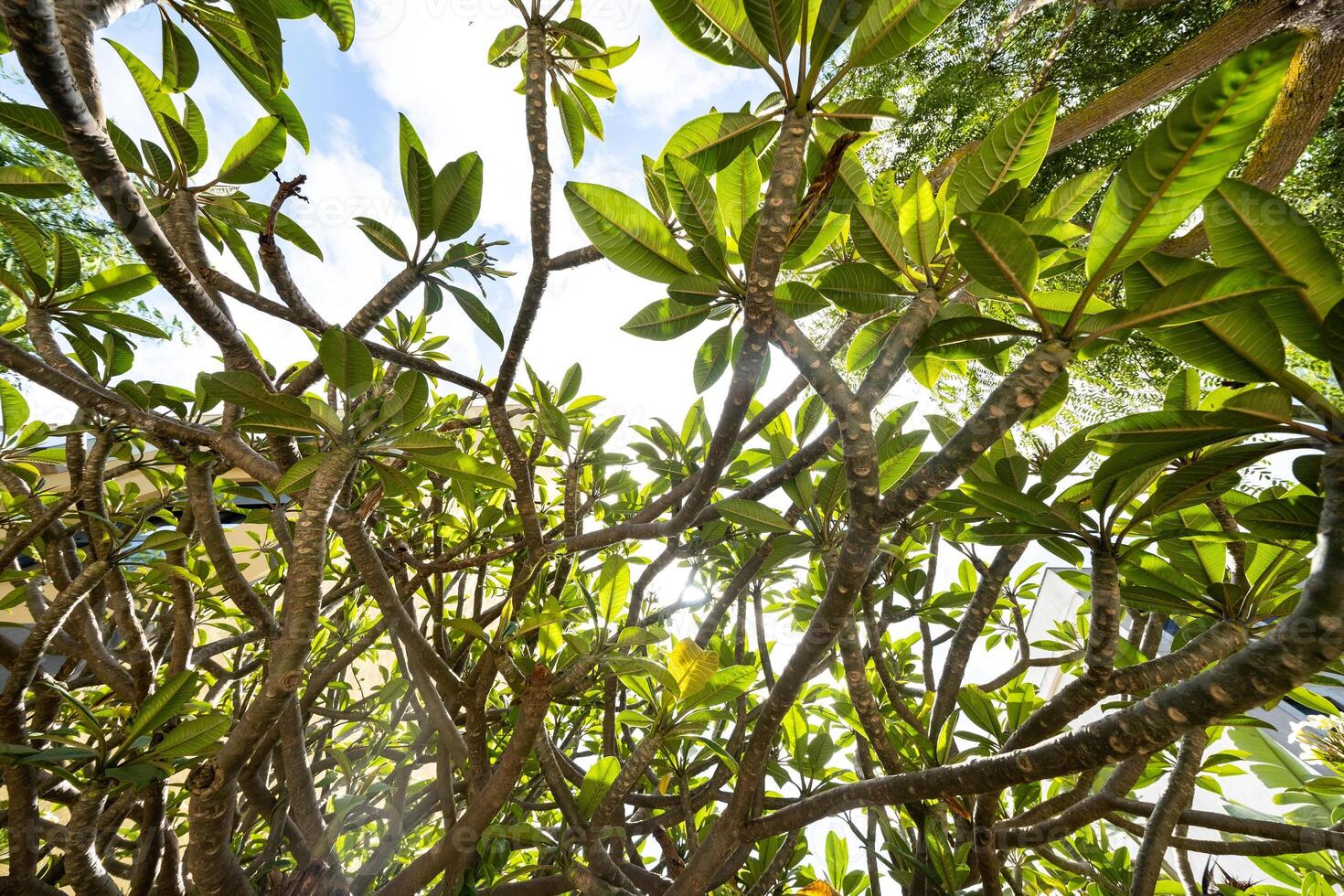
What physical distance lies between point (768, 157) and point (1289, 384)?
2.75ft

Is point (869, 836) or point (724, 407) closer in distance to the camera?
point (724, 407)

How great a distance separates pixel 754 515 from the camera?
3.75ft

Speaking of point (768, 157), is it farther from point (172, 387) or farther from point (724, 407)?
point (172, 387)

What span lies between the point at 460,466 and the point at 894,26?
3.12ft

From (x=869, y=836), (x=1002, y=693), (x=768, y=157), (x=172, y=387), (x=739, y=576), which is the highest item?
(x=172, y=387)

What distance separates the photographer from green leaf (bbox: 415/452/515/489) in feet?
3.34

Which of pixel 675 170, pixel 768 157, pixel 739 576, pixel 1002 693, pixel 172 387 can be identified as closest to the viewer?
pixel 675 170

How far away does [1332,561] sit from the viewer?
0.54 meters

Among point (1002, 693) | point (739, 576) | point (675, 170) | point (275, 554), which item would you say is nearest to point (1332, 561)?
point (675, 170)

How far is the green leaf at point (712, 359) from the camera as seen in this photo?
1126 millimetres

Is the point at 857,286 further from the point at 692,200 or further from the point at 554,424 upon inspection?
the point at 554,424

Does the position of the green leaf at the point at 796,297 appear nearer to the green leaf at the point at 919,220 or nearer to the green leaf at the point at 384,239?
the green leaf at the point at 919,220

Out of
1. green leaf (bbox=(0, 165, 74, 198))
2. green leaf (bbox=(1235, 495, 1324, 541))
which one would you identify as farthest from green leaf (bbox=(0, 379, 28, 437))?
green leaf (bbox=(1235, 495, 1324, 541))

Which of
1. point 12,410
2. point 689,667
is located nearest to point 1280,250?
point 689,667
